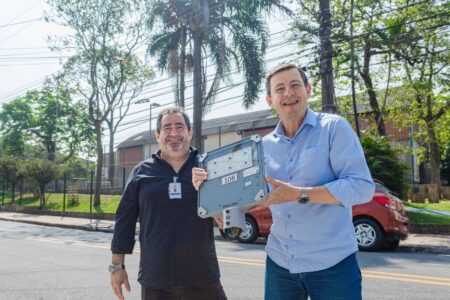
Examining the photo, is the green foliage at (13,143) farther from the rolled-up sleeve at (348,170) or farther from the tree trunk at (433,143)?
the rolled-up sleeve at (348,170)

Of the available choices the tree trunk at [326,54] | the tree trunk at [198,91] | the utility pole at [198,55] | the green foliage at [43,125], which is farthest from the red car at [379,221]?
the green foliage at [43,125]

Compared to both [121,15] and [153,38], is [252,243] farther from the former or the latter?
[121,15]

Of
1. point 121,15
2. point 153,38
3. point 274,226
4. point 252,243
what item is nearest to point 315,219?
point 274,226

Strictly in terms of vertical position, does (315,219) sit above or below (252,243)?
above

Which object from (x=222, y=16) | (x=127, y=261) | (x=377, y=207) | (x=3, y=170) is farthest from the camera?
(x=3, y=170)

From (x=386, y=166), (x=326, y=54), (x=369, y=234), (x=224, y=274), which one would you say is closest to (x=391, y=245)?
(x=369, y=234)

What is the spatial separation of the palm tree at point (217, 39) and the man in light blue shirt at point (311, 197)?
15.9m

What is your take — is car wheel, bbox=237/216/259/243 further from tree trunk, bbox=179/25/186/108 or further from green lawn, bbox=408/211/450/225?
tree trunk, bbox=179/25/186/108

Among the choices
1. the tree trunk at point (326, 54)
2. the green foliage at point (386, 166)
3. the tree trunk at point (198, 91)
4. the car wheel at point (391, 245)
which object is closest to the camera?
the car wheel at point (391, 245)

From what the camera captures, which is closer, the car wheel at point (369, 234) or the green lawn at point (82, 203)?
the car wheel at point (369, 234)

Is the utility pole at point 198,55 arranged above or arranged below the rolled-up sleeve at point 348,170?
above

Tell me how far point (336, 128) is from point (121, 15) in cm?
2452

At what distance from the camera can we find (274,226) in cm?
223

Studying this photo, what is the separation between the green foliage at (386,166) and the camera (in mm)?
14258
